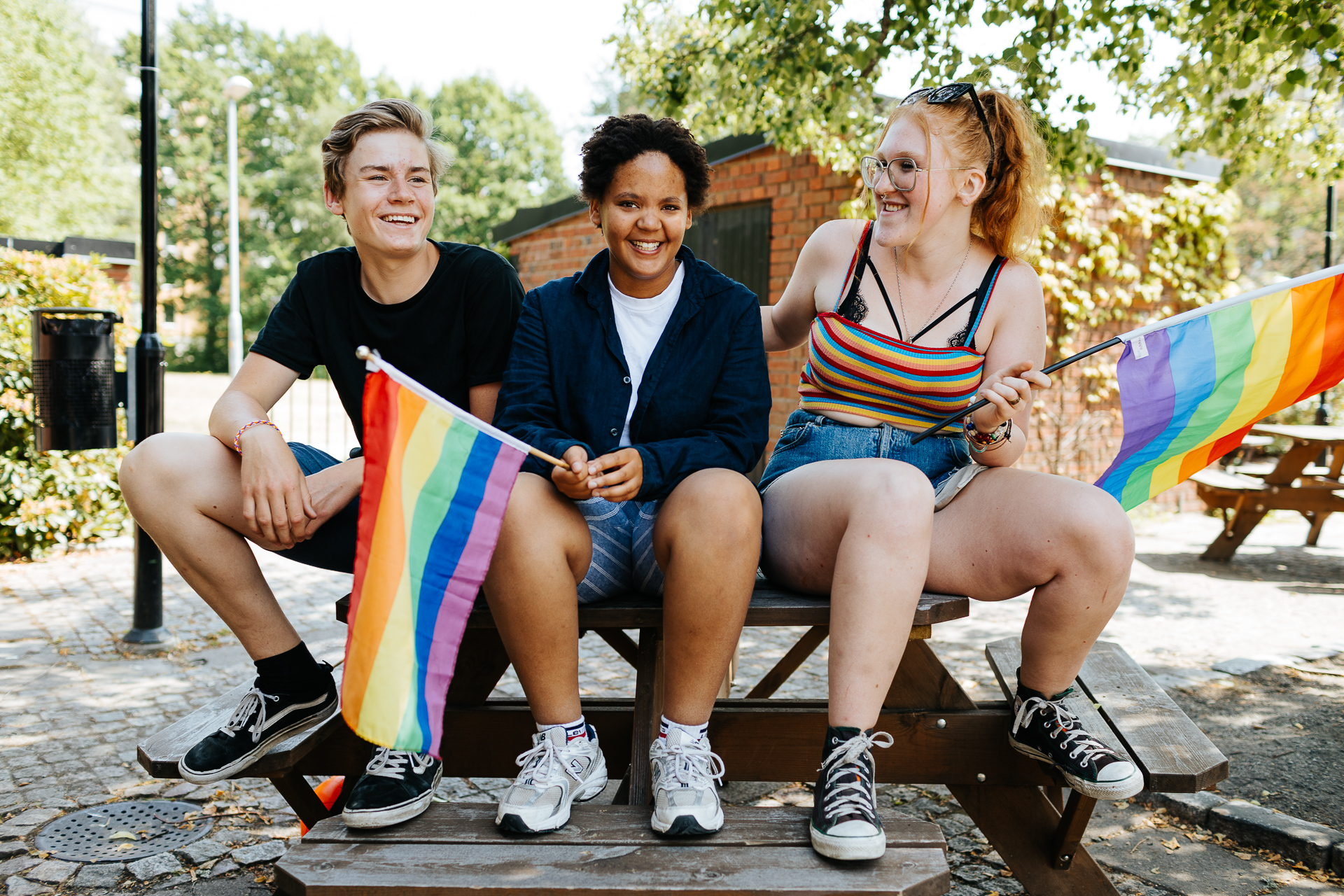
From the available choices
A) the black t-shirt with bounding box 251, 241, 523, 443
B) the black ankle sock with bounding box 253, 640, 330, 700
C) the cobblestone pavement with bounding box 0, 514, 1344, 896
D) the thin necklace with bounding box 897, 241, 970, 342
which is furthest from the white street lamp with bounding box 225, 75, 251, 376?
the thin necklace with bounding box 897, 241, 970, 342

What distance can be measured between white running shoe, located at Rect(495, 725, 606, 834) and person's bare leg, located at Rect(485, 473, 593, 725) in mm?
58

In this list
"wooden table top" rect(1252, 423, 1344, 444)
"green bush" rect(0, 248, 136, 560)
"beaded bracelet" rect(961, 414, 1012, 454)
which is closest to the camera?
"beaded bracelet" rect(961, 414, 1012, 454)

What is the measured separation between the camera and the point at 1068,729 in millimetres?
2084

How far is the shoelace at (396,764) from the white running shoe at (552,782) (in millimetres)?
199

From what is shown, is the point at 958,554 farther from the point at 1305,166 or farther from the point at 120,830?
the point at 1305,166

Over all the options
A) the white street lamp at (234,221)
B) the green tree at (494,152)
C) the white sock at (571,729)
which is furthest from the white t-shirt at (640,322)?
the green tree at (494,152)

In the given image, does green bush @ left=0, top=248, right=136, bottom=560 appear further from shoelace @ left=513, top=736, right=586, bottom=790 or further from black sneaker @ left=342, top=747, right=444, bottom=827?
shoelace @ left=513, top=736, right=586, bottom=790

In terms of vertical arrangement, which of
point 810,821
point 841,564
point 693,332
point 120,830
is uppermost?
point 693,332

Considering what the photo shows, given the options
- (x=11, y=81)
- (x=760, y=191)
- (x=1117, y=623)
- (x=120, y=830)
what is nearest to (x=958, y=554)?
(x=120, y=830)

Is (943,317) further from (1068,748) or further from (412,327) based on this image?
(412,327)

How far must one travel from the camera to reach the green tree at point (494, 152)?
4250cm

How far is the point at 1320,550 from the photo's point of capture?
25.7ft

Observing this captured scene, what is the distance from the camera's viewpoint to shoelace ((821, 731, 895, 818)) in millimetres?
1772

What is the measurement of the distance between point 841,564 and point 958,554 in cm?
34
